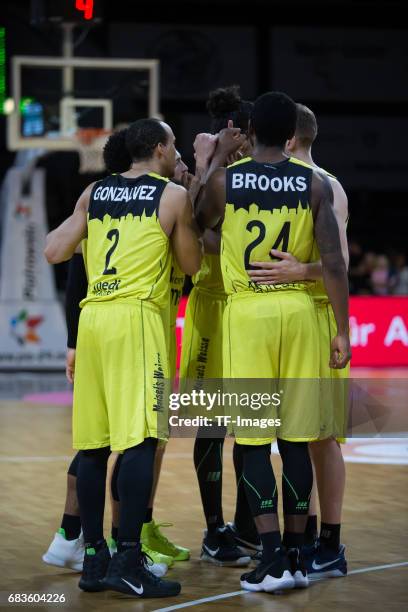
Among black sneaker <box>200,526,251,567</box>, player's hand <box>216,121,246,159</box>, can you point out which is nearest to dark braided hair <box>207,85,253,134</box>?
player's hand <box>216,121,246,159</box>

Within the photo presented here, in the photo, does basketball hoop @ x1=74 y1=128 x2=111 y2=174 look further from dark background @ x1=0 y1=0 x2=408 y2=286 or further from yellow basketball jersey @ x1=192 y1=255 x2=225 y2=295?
yellow basketball jersey @ x1=192 y1=255 x2=225 y2=295

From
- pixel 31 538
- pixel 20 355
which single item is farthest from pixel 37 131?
pixel 31 538

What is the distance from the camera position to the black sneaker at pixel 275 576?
5.21 meters

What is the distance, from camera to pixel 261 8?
2361 cm

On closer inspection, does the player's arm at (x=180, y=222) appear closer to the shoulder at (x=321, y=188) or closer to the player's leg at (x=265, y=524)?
the shoulder at (x=321, y=188)

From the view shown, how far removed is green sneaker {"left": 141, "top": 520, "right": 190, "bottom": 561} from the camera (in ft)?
19.8

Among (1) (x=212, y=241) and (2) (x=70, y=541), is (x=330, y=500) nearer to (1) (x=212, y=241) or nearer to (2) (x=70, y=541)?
(2) (x=70, y=541)

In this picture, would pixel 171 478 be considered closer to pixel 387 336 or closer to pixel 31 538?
pixel 31 538

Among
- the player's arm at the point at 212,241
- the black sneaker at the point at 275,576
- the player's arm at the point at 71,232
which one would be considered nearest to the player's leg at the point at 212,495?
the black sneaker at the point at 275,576

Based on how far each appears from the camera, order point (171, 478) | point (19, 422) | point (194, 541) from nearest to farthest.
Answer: point (194, 541), point (171, 478), point (19, 422)

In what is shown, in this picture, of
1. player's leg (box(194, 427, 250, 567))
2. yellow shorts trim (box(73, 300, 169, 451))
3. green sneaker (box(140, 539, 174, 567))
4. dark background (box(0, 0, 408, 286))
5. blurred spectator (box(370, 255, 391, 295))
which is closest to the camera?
yellow shorts trim (box(73, 300, 169, 451))

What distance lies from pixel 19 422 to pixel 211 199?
6.31 metres

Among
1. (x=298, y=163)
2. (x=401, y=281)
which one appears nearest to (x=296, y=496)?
(x=298, y=163)

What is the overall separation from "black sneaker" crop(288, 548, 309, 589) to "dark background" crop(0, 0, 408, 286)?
18.5 m
